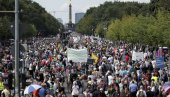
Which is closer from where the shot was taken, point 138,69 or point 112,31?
point 138,69

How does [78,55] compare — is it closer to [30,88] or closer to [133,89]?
[133,89]

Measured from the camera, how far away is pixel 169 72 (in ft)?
114

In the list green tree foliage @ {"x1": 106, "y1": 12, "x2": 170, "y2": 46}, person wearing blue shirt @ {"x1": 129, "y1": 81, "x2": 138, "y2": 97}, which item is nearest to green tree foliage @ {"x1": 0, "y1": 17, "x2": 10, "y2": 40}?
green tree foliage @ {"x1": 106, "y1": 12, "x2": 170, "y2": 46}

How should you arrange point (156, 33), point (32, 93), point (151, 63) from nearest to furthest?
point (32, 93), point (151, 63), point (156, 33)

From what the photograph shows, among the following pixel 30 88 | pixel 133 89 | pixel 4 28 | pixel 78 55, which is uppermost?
pixel 78 55

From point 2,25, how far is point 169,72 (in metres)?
61.5

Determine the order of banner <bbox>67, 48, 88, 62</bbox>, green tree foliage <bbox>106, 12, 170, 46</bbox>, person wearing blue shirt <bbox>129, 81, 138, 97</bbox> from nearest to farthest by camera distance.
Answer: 1. person wearing blue shirt <bbox>129, 81, 138, 97</bbox>
2. banner <bbox>67, 48, 88, 62</bbox>
3. green tree foliage <bbox>106, 12, 170, 46</bbox>

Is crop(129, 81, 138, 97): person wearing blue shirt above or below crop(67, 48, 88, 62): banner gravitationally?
below

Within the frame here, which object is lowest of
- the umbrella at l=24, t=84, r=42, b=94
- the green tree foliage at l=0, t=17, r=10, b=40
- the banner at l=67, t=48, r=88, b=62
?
the green tree foliage at l=0, t=17, r=10, b=40

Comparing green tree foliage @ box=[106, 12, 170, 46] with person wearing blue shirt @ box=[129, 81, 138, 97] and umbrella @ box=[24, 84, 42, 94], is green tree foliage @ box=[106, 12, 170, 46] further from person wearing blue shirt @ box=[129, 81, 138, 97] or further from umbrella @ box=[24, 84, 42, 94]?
umbrella @ box=[24, 84, 42, 94]

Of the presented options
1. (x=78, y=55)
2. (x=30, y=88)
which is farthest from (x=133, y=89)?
(x=78, y=55)

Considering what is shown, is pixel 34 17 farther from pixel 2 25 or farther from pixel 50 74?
pixel 50 74

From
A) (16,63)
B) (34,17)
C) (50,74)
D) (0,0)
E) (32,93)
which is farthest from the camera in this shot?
(34,17)

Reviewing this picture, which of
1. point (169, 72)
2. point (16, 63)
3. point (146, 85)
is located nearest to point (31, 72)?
point (169, 72)
